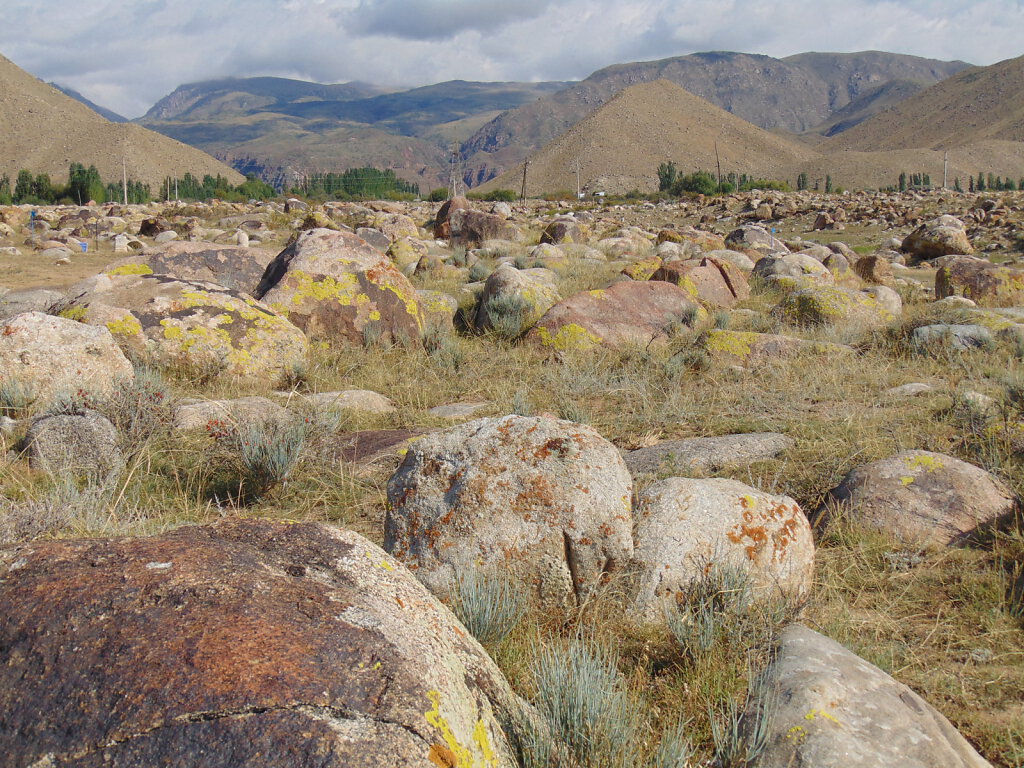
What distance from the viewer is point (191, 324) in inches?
256

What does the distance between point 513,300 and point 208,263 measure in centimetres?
436

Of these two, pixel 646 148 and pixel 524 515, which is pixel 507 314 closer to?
pixel 524 515

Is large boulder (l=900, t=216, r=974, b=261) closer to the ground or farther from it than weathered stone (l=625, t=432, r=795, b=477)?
farther from it

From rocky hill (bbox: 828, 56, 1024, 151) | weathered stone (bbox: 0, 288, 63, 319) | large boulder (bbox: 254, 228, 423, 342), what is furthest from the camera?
rocky hill (bbox: 828, 56, 1024, 151)

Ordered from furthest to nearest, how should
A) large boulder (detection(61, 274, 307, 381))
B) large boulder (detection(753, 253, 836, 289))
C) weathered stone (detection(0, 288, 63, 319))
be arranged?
large boulder (detection(753, 253, 836, 289)) < weathered stone (detection(0, 288, 63, 319)) < large boulder (detection(61, 274, 307, 381))

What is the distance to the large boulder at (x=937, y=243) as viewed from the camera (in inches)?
746

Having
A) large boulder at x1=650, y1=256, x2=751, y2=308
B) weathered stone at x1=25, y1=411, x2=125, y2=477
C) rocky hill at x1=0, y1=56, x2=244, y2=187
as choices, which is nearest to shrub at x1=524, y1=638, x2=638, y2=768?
weathered stone at x1=25, y1=411, x2=125, y2=477

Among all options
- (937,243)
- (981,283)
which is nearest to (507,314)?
(981,283)

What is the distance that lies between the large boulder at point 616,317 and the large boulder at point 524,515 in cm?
459

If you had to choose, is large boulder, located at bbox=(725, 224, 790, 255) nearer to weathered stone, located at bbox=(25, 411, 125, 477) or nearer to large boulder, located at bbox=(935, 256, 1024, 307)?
large boulder, located at bbox=(935, 256, 1024, 307)

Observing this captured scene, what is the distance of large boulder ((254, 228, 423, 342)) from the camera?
307 inches

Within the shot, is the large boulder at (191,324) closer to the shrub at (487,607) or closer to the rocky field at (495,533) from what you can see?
the rocky field at (495,533)

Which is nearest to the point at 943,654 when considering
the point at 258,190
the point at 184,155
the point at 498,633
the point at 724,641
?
the point at 724,641

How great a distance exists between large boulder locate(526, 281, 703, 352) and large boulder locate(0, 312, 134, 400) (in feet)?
13.7
